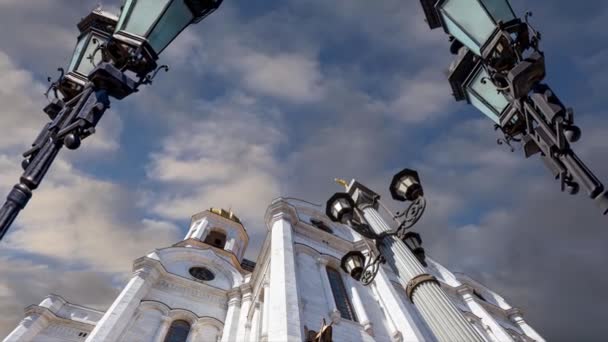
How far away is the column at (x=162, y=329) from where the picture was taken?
1543 centimetres

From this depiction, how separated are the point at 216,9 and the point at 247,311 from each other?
1694 centimetres

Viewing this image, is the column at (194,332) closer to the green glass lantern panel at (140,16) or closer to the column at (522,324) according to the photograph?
the green glass lantern panel at (140,16)

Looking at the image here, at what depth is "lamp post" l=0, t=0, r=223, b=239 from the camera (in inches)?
133

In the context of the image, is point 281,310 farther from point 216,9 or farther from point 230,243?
point 230,243

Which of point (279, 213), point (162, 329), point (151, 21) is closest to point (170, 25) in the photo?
point (151, 21)

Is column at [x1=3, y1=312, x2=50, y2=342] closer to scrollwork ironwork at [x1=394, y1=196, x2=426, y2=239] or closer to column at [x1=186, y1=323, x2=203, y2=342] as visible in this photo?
column at [x1=186, y1=323, x2=203, y2=342]

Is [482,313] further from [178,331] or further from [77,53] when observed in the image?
[77,53]

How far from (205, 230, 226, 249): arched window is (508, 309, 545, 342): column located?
84.2 feet

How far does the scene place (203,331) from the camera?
664 inches

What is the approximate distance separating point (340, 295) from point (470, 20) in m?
12.8

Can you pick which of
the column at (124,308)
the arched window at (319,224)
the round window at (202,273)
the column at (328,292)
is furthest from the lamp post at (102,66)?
the round window at (202,273)

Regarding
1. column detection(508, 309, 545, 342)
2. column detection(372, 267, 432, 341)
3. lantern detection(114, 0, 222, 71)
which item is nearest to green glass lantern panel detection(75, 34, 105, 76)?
lantern detection(114, 0, 222, 71)

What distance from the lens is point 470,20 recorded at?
4391mm

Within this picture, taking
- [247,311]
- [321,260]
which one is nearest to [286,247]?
[321,260]
